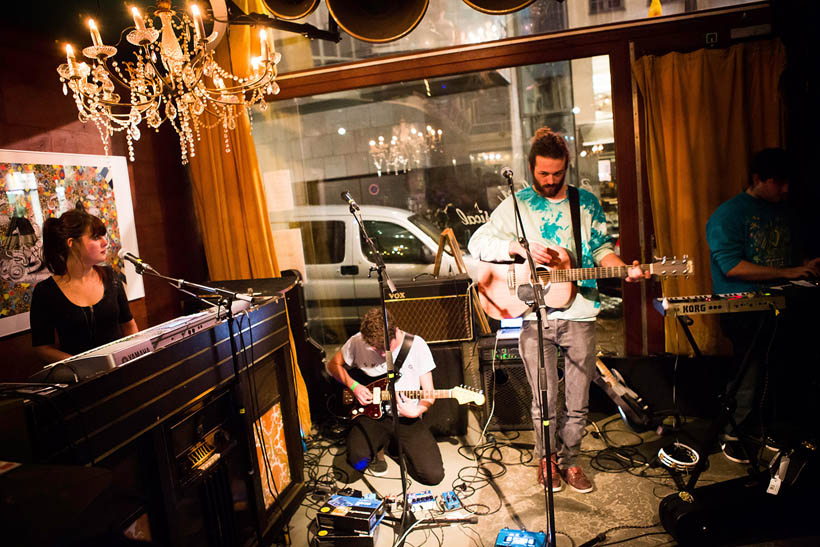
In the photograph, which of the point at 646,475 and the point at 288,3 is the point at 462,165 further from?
the point at 646,475

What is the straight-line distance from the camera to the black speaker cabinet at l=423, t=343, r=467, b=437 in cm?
384

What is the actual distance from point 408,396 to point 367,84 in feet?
8.31

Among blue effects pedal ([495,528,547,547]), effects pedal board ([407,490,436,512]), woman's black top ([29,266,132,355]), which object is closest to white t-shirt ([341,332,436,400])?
effects pedal board ([407,490,436,512])

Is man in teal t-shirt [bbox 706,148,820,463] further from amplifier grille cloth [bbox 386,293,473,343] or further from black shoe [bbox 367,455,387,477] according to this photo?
black shoe [bbox 367,455,387,477]

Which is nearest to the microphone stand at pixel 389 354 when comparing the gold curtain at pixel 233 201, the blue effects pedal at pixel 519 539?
the blue effects pedal at pixel 519 539

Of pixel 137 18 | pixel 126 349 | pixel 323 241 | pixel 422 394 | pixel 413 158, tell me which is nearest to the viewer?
pixel 126 349

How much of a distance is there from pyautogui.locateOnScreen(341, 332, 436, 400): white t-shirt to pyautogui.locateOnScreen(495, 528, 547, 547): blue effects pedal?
1181mm

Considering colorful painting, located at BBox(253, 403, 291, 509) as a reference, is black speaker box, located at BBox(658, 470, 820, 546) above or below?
below

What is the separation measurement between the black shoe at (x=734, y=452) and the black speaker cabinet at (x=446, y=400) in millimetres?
1744

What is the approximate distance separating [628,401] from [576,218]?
4.57 feet

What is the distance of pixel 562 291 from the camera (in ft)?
10.2

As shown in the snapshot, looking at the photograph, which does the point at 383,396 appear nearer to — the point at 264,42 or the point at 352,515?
the point at 352,515

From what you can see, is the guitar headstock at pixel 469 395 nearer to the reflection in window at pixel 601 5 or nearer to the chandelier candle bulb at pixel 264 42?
the chandelier candle bulb at pixel 264 42

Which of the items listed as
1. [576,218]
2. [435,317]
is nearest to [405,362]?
[435,317]
